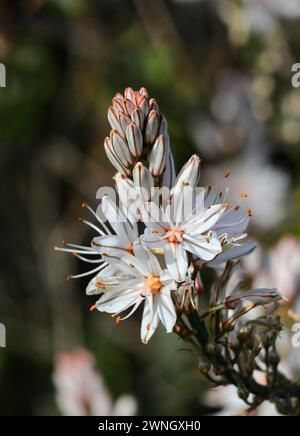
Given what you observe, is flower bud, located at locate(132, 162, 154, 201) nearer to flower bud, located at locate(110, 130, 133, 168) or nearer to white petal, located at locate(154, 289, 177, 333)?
flower bud, located at locate(110, 130, 133, 168)

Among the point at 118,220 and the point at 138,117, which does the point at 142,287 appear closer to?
the point at 118,220

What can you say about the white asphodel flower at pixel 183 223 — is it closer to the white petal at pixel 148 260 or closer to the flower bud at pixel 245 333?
the white petal at pixel 148 260

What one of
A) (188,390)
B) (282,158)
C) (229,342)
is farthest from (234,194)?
(229,342)

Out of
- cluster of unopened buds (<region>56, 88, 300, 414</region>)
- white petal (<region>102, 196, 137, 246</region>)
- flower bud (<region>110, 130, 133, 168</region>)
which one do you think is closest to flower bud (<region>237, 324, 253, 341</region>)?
cluster of unopened buds (<region>56, 88, 300, 414</region>)

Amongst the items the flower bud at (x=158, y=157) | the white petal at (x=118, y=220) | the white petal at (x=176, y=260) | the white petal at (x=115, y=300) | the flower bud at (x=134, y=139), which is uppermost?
the flower bud at (x=134, y=139)

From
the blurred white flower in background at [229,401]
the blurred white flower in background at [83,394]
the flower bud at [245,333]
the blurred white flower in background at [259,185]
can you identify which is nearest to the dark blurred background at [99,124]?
the blurred white flower in background at [259,185]

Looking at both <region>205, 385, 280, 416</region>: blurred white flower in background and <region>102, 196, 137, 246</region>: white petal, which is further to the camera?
<region>205, 385, 280, 416</region>: blurred white flower in background
